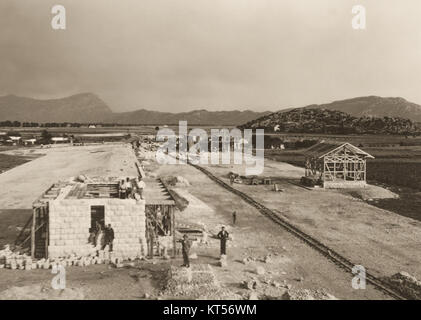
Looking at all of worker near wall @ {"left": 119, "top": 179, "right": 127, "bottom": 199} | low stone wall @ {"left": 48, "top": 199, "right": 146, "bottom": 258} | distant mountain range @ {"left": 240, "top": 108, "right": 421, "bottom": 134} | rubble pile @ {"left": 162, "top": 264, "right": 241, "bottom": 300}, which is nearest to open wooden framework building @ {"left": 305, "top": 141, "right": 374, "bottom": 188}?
worker near wall @ {"left": 119, "top": 179, "right": 127, "bottom": 199}

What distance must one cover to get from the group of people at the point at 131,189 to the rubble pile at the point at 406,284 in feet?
32.7

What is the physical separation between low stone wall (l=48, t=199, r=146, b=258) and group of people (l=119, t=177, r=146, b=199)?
2.84ft

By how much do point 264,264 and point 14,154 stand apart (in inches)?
2432

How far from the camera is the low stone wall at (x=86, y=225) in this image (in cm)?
1652

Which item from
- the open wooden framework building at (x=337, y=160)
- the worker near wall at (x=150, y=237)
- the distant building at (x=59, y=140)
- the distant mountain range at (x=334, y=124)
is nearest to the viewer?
the worker near wall at (x=150, y=237)

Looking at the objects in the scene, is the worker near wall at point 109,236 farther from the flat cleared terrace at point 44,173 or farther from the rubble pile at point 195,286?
the flat cleared terrace at point 44,173

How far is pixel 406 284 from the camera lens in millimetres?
14297

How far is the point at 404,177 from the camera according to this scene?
45531mm

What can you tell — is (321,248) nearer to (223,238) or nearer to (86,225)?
(223,238)

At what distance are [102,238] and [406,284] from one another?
1128 centimetres

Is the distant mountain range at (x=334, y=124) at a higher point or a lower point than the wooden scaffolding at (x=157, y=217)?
higher

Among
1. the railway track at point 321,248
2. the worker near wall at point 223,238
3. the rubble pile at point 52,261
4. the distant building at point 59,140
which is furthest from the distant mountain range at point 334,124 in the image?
the rubble pile at point 52,261

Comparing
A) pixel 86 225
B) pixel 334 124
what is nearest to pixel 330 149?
pixel 86 225
